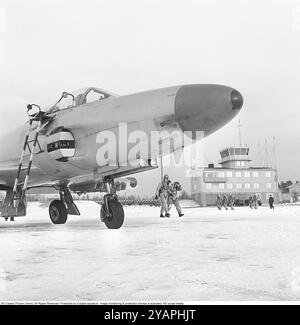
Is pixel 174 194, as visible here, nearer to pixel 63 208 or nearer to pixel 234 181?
pixel 63 208

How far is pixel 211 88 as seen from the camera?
21.7ft

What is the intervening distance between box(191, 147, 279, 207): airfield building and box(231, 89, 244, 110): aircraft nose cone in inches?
1977

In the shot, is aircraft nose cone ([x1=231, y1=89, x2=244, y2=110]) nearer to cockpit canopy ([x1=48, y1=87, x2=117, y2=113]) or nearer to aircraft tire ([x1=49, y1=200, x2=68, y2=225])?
cockpit canopy ([x1=48, y1=87, x2=117, y2=113])

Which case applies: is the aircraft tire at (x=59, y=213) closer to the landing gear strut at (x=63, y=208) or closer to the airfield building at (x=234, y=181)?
the landing gear strut at (x=63, y=208)

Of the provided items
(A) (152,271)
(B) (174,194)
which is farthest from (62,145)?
(B) (174,194)

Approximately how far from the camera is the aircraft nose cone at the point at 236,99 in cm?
652

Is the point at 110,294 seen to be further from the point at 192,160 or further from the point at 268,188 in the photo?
the point at 268,188

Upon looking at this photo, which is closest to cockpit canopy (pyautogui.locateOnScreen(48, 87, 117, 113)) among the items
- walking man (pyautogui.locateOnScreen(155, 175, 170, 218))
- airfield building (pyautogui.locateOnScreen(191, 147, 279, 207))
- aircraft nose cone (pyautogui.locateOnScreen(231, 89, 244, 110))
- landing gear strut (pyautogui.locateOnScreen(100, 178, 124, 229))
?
landing gear strut (pyautogui.locateOnScreen(100, 178, 124, 229))

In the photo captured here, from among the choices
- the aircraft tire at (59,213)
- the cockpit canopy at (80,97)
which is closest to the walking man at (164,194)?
the aircraft tire at (59,213)

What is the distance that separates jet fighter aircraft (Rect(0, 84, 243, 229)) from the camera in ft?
22.2

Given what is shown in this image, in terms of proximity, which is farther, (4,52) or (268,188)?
(268,188)
